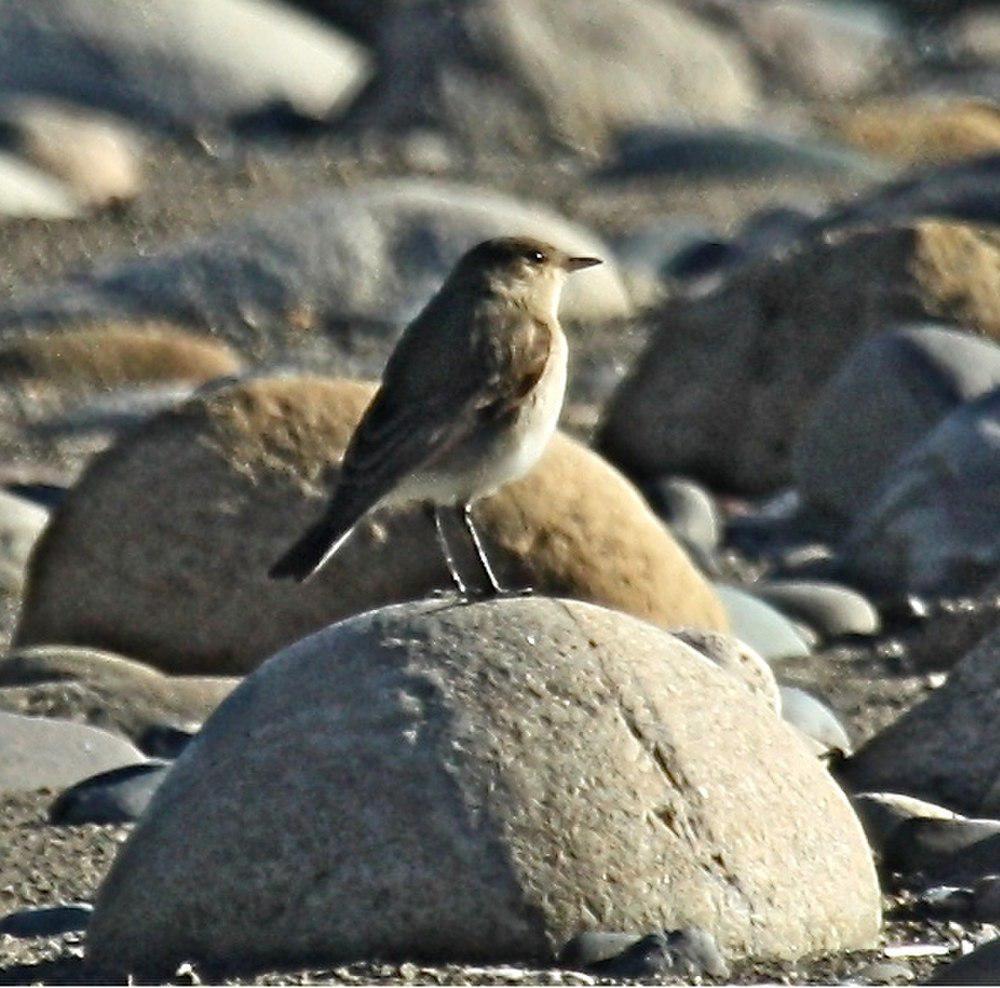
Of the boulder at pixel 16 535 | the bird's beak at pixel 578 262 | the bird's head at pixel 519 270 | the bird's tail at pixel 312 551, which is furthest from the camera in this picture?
the boulder at pixel 16 535

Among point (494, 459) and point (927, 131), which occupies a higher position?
point (494, 459)

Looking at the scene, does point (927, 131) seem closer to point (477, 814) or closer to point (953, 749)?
point (953, 749)

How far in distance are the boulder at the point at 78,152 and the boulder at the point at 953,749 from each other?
12.3m

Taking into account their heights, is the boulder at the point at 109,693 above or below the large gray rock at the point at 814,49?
above

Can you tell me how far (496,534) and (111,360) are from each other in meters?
6.24

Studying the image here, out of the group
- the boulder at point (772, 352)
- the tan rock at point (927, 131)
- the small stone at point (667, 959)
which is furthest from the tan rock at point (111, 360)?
the small stone at point (667, 959)

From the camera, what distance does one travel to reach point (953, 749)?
735cm

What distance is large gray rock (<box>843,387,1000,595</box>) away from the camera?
10516 mm

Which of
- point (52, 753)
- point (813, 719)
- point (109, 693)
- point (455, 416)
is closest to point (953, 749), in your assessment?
point (813, 719)

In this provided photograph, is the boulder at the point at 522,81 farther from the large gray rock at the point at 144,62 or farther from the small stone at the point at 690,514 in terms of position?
the small stone at the point at 690,514

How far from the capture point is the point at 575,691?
19.4 feet

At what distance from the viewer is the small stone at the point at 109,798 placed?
284 inches

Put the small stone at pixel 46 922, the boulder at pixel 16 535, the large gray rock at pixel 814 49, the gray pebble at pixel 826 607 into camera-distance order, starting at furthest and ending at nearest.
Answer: the large gray rock at pixel 814 49 → the boulder at pixel 16 535 → the gray pebble at pixel 826 607 → the small stone at pixel 46 922

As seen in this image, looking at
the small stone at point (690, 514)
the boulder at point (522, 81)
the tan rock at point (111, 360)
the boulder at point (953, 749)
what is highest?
the boulder at point (953, 749)
